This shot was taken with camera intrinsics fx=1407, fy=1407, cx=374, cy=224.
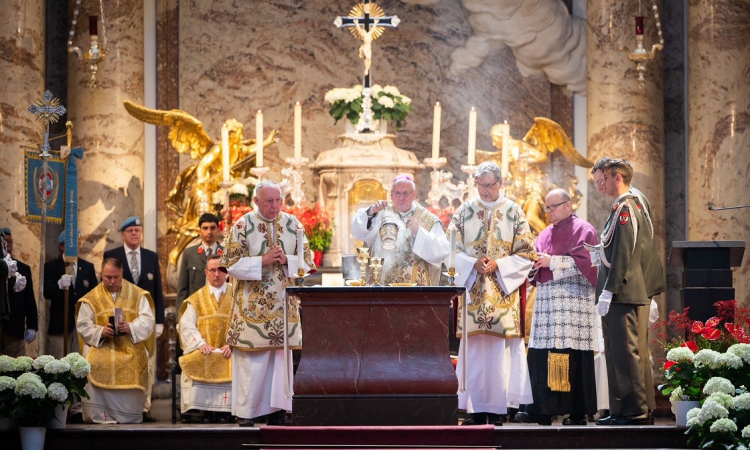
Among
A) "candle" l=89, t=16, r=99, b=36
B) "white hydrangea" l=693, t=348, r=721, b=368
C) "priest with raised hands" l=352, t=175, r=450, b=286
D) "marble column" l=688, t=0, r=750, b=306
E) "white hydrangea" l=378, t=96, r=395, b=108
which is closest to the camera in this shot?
"white hydrangea" l=693, t=348, r=721, b=368

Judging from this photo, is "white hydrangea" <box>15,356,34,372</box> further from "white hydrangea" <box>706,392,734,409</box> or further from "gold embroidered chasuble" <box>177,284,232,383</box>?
"white hydrangea" <box>706,392,734,409</box>

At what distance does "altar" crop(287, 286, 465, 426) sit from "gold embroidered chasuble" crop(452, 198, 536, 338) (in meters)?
0.74

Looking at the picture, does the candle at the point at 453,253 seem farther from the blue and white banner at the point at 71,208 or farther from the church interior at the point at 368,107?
the blue and white banner at the point at 71,208

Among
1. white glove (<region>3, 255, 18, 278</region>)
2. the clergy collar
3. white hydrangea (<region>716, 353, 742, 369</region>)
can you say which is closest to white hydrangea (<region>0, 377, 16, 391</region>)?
white glove (<region>3, 255, 18, 278</region>)

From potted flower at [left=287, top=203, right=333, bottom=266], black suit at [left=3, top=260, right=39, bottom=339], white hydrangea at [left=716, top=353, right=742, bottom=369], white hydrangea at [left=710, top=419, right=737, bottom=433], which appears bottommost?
white hydrangea at [left=710, top=419, right=737, bottom=433]

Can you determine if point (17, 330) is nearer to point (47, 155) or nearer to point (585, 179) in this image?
point (47, 155)

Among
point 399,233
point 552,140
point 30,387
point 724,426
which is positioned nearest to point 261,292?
point 399,233

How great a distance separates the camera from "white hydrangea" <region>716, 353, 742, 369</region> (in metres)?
9.10

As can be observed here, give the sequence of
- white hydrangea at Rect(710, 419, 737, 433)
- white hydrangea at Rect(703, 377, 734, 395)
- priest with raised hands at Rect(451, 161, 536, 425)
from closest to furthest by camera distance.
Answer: white hydrangea at Rect(710, 419, 737, 433), white hydrangea at Rect(703, 377, 734, 395), priest with raised hands at Rect(451, 161, 536, 425)

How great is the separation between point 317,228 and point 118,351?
2171mm

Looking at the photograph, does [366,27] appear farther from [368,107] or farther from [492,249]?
[492,249]

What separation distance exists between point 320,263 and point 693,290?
3617 mm

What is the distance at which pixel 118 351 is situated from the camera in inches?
437

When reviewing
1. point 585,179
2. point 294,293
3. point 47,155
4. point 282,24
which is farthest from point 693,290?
point 282,24
